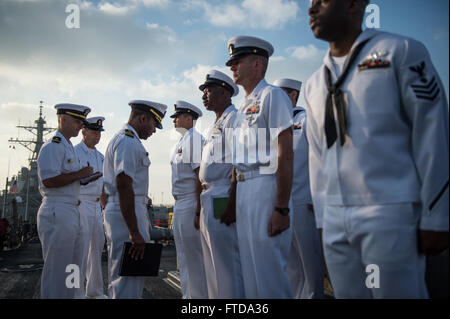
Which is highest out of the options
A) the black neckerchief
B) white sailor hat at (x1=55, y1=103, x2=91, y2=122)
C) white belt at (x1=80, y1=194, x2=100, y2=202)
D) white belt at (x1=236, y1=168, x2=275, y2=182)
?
white sailor hat at (x1=55, y1=103, x2=91, y2=122)

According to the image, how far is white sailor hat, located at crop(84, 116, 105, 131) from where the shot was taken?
19.6 ft

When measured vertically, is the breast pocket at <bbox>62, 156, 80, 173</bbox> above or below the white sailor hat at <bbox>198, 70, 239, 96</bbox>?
below

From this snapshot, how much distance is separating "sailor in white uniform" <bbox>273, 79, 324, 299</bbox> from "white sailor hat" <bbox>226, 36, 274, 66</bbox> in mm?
975

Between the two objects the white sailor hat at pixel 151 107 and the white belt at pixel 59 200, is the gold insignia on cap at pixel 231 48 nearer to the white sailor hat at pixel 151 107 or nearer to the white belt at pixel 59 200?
the white sailor hat at pixel 151 107

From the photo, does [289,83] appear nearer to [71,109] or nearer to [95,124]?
[71,109]

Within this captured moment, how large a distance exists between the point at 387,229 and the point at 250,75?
6.27 ft

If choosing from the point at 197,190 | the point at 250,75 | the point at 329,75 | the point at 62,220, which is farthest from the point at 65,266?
the point at 329,75

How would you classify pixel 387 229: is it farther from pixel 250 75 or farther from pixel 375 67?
pixel 250 75

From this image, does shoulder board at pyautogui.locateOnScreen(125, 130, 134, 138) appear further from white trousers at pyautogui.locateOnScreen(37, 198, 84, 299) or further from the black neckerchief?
the black neckerchief

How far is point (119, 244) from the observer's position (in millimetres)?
3148

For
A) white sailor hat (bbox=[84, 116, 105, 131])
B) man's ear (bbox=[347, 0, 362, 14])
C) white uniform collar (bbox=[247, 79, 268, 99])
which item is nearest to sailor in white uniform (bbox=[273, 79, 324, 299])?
white uniform collar (bbox=[247, 79, 268, 99])

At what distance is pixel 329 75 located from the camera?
1.79 metres

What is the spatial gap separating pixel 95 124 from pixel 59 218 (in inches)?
106

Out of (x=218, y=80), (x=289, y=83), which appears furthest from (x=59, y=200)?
(x=289, y=83)
